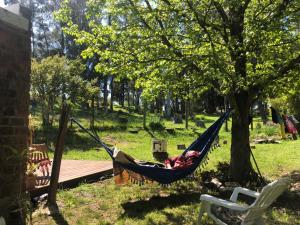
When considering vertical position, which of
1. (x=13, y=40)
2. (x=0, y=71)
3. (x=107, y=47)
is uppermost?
(x=107, y=47)

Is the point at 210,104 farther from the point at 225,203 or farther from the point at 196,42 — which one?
the point at 225,203

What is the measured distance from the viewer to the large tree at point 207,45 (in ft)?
20.1

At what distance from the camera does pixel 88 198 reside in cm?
612

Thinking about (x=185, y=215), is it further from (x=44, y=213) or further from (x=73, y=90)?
(x=73, y=90)

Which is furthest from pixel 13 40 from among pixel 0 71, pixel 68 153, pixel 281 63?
pixel 68 153

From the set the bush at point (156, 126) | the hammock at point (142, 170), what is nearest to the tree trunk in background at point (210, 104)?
the bush at point (156, 126)

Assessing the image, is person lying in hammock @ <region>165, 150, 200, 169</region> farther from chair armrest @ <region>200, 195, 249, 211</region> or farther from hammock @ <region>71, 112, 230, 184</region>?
chair armrest @ <region>200, 195, 249, 211</region>

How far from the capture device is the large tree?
613 cm

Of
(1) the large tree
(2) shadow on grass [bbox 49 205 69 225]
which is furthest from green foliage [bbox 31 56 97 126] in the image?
(2) shadow on grass [bbox 49 205 69 225]

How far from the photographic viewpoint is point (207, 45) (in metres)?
6.79

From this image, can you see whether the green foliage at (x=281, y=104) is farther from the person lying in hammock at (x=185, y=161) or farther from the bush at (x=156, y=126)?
the person lying in hammock at (x=185, y=161)

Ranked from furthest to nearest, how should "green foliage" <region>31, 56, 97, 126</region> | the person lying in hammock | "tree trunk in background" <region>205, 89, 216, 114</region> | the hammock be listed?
"tree trunk in background" <region>205, 89, 216, 114</region> → "green foliage" <region>31, 56, 97, 126</region> → the person lying in hammock → the hammock

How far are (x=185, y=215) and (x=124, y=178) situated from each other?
1.38m

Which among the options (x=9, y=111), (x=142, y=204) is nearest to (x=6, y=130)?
(x=9, y=111)
